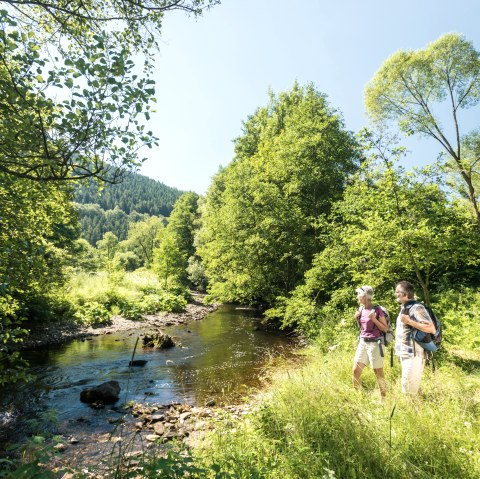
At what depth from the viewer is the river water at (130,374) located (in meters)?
6.80

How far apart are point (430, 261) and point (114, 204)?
673 ft

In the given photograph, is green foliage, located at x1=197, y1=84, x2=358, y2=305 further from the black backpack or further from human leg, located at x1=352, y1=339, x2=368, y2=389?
the black backpack

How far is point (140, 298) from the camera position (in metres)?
23.8

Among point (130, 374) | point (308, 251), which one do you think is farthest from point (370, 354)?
point (308, 251)

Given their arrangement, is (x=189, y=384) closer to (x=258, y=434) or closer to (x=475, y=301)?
(x=258, y=434)

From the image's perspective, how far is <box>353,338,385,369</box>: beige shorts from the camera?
561 cm

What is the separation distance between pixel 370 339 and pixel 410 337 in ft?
2.49

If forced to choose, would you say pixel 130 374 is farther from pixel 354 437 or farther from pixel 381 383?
Answer: pixel 354 437

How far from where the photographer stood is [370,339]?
5.74 m

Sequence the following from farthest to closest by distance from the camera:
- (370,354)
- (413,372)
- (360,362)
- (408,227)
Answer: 1. (408,227)
2. (360,362)
3. (370,354)
4. (413,372)

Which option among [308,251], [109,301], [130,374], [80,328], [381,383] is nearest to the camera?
[381,383]

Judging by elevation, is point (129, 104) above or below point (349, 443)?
above

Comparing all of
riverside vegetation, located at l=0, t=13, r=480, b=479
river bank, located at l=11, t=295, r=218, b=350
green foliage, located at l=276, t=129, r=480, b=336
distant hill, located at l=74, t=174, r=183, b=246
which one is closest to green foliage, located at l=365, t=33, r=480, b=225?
riverside vegetation, located at l=0, t=13, r=480, b=479

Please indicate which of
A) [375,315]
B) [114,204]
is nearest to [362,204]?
[375,315]
